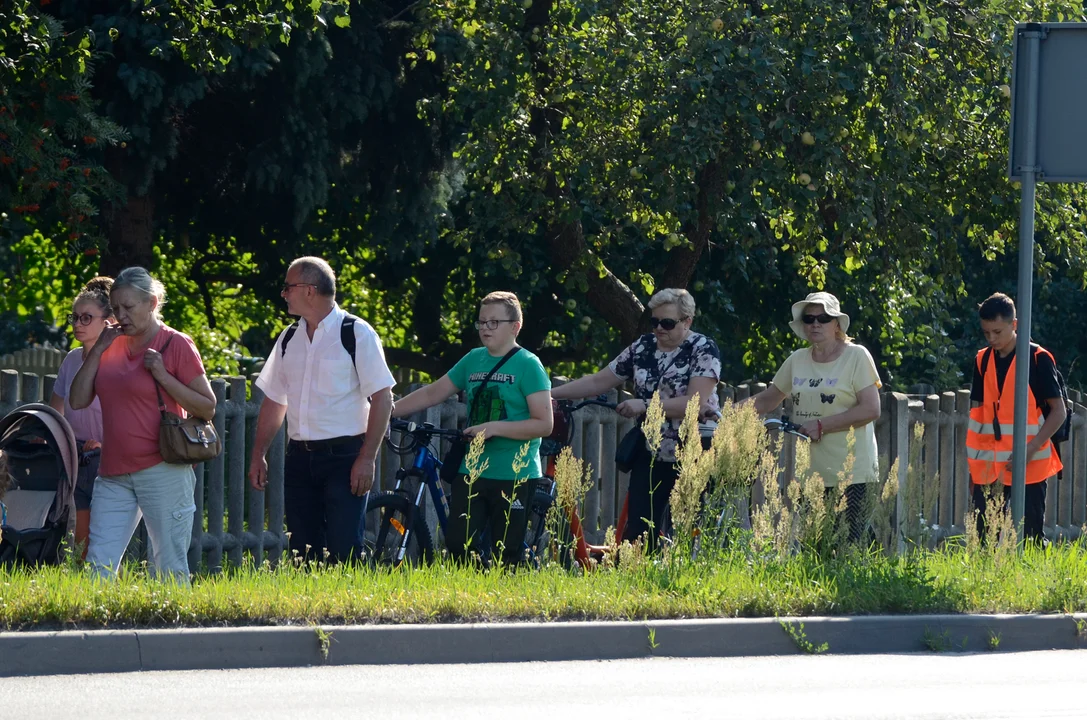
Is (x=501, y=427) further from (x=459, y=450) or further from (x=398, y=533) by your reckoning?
(x=398, y=533)

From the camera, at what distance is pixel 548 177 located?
522 inches

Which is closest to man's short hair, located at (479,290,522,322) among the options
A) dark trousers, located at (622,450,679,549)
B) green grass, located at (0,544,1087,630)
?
dark trousers, located at (622,450,679,549)

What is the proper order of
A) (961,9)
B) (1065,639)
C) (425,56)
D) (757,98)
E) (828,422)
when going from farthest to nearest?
(425,56)
(961,9)
(757,98)
(828,422)
(1065,639)

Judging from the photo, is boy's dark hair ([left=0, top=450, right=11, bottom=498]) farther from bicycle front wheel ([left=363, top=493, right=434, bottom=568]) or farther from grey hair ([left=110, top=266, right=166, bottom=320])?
bicycle front wheel ([left=363, top=493, right=434, bottom=568])

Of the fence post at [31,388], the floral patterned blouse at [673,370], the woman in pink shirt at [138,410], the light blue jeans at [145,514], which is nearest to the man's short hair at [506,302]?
the floral patterned blouse at [673,370]

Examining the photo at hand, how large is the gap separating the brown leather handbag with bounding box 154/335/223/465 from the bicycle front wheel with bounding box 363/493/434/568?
1147 mm

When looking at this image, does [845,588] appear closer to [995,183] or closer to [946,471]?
[946,471]

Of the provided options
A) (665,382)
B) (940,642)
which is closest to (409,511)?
(665,382)

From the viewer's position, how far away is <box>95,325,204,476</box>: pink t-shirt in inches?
282

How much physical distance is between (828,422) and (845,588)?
4.26ft

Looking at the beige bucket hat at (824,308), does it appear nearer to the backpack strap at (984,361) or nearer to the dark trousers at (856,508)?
the dark trousers at (856,508)

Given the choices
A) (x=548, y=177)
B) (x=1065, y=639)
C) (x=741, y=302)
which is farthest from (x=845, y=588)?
(x=741, y=302)

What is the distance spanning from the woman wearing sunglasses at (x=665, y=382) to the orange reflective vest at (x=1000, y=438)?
1.67 metres

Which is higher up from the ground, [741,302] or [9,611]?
[741,302]
